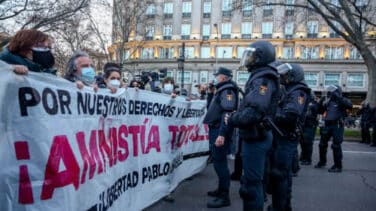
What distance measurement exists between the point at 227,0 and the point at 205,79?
12505 millimetres

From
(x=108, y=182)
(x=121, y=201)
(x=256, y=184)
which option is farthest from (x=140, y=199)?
(x=256, y=184)

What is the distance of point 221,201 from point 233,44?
54852mm

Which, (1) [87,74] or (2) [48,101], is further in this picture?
(1) [87,74]

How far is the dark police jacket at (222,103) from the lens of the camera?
5.25 meters

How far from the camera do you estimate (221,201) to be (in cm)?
532

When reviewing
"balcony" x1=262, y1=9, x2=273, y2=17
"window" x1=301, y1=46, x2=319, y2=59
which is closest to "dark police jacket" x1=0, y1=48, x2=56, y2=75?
"window" x1=301, y1=46, x2=319, y2=59

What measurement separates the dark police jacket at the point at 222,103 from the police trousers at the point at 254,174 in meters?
1.22

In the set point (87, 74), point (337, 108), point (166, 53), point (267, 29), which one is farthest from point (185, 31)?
point (87, 74)

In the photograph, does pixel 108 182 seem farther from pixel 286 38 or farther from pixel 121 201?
pixel 286 38

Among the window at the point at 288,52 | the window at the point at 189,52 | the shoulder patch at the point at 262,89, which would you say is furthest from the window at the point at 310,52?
the shoulder patch at the point at 262,89

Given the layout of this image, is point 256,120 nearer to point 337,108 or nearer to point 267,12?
point 337,108

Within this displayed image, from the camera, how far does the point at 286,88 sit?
5211mm

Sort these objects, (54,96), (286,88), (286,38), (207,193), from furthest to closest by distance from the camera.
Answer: (286,38) < (207,193) < (286,88) < (54,96)

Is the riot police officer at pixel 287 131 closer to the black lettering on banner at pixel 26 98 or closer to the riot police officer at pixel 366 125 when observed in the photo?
the black lettering on banner at pixel 26 98
